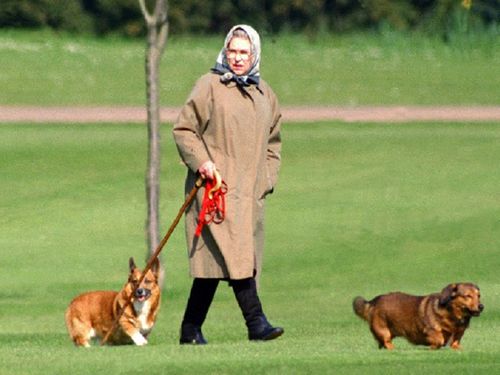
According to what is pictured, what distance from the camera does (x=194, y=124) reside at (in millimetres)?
10922

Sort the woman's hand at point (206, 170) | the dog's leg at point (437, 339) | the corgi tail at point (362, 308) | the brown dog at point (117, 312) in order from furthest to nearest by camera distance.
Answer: the brown dog at point (117, 312) < the corgi tail at point (362, 308) < the dog's leg at point (437, 339) < the woman's hand at point (206, 170)

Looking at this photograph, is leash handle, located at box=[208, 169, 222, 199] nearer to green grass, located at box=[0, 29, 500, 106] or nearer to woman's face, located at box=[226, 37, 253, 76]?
woman's face, located at box=[226, 37, 253, 76]

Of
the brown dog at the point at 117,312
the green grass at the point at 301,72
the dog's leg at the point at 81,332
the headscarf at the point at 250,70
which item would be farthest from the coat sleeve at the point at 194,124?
the green grass at the point at 301,72

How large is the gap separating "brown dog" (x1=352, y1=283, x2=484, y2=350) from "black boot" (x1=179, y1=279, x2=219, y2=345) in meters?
1.01

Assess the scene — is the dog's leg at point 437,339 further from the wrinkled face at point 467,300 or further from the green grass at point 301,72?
the green grass at point 301,72

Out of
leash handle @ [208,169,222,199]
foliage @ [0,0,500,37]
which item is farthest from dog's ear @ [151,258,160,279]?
foliage @ [0,0,500,37]

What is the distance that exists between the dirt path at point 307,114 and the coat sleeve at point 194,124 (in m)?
22.2

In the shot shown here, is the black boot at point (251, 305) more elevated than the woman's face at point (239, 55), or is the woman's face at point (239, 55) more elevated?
the woman's face at point (239, 55)

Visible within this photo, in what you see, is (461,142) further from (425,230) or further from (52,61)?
(52,61)

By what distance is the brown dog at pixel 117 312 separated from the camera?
11.9 meters

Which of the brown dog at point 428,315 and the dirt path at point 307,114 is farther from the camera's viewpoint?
the dirt path at point 307,114

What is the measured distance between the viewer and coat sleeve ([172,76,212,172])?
10.8 m

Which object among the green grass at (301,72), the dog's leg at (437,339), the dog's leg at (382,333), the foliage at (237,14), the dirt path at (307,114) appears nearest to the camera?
the dog's leg at (437,339)

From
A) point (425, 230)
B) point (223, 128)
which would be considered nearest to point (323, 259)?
point (425, 230)
